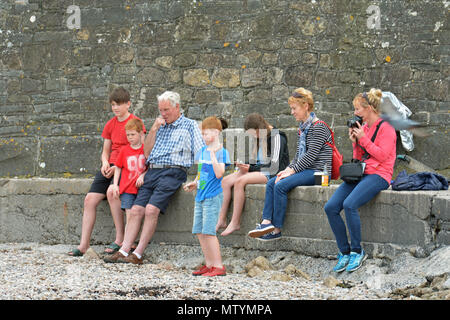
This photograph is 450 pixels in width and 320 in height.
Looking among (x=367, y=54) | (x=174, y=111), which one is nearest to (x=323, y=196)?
(x=174, y=111)

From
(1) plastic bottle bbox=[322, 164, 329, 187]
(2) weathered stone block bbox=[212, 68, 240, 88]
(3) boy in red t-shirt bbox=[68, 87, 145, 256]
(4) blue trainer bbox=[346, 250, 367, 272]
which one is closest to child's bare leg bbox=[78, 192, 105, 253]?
(3) boy in red t-shirt bbox=[68, 87, 145, 256]

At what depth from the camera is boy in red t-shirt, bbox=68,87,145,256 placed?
21.7 feet

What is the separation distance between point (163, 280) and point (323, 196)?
1576mm

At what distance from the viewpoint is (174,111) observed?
20.6 feet

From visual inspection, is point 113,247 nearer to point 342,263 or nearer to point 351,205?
point 342,263

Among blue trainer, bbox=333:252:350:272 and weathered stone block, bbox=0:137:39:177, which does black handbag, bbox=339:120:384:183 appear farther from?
weathered stone block, bbox=0:137:39:177

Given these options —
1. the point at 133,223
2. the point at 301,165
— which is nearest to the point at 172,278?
the point at 133,223

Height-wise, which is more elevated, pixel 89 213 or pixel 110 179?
pixel 110 179

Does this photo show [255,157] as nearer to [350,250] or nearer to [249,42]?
[350,250]

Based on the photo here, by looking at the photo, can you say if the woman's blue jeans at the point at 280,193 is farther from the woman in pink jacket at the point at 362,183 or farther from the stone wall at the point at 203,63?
the stone wall at the point at 203,63

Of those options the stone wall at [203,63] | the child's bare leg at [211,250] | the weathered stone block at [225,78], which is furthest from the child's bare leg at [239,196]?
the weathered stone block at [225,78]

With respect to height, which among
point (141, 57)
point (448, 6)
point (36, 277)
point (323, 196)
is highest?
point (448, 6)

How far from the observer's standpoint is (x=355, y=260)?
5.40 m

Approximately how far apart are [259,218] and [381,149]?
139 centimetres
